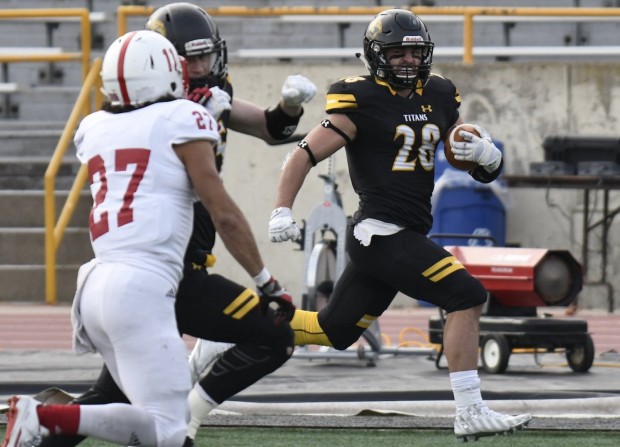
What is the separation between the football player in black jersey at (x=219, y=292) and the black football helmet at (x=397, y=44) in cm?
65

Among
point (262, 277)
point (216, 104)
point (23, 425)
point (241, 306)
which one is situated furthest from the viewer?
point (216, 104)

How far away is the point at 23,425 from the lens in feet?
14.5

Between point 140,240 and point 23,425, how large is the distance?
63cm

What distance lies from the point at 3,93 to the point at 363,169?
10.2 meters

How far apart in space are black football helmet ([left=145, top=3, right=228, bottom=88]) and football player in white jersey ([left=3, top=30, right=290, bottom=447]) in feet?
2.56

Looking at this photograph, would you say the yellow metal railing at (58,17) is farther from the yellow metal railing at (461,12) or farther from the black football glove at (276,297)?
the black football glove at (276,297)

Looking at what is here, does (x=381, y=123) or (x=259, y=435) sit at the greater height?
(x=381, y=123)

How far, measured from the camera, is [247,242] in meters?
4.81

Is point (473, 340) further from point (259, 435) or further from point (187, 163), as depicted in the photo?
point (187, 163)

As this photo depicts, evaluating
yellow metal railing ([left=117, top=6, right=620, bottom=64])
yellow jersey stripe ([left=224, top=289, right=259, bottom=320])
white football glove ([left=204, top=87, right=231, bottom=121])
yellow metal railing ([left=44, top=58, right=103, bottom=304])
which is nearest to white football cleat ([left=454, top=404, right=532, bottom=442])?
yellow jersey stripe ([left=224, top=289, right=259, bottom=320])

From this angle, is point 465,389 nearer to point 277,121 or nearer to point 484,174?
point 484,174

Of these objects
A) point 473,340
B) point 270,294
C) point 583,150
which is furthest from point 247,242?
point 583,150

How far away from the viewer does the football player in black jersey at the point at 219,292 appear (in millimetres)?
5086

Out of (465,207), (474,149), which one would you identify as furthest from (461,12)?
(474,149)
